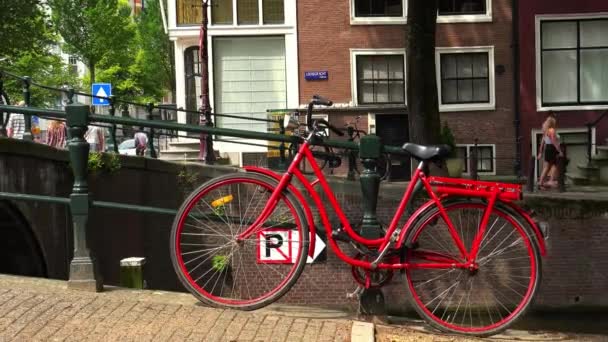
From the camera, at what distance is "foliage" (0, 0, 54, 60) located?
24.0 m

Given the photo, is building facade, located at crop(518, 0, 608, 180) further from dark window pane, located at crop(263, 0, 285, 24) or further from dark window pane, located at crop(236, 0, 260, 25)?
dark window pane, located at crop(236, 0, 260, 25)

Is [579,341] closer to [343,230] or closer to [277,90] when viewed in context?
[343,230]

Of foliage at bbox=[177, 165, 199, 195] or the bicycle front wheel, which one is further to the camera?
foliage at bbox=[177, 165, 199, 195]

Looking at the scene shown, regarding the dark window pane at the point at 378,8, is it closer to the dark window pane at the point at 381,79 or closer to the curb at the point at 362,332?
the dark window pane at the point at 381,79

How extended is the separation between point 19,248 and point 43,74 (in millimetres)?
43511

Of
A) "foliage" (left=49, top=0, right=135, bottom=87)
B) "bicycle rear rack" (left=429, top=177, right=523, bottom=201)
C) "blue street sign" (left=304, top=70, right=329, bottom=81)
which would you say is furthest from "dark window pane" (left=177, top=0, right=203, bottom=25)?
"foliage" (left=49, top=0, right=135, bottom=87)

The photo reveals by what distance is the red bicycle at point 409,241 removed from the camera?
4449 millimetres

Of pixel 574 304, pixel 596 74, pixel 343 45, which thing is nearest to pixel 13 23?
pixel 343 45

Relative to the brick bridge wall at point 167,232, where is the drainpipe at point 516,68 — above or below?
above

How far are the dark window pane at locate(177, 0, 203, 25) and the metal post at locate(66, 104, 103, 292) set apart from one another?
1633cm

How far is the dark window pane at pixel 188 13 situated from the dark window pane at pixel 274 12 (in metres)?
1.91

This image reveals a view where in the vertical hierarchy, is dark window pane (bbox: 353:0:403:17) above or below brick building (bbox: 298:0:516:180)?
above

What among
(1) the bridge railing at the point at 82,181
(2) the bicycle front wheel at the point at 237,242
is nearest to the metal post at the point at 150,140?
(1) the bridge railing at the point at 82,181

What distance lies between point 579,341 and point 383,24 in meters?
15.3
